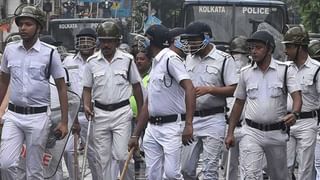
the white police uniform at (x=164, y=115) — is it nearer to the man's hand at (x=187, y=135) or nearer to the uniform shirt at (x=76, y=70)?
the man's hand at (x=187, y=135)

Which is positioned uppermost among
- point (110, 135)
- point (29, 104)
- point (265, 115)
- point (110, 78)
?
point (110, 78)

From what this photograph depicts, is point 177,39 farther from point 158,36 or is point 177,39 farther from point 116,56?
point 116,56

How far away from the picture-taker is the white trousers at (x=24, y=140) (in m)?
9.28

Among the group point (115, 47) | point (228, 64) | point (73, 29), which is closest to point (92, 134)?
point (115, 47)

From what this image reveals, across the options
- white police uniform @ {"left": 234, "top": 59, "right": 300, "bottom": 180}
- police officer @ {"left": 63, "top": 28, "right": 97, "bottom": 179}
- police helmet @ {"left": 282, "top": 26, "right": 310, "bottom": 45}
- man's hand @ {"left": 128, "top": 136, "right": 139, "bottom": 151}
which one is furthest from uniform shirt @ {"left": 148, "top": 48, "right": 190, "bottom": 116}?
police officer @ {"left": 63, "top": 28, "right": 97, "bottom": 179}

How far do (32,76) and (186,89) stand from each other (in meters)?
1.63

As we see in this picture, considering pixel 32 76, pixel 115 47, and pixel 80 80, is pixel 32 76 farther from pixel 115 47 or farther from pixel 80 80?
pixel 80 80

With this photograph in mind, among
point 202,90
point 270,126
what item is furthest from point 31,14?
point 270,126

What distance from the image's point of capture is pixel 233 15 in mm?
22531

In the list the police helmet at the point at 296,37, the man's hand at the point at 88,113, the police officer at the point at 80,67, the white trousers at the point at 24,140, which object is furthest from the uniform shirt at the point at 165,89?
the police officer at the point at 80,67

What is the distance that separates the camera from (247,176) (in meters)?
9.66

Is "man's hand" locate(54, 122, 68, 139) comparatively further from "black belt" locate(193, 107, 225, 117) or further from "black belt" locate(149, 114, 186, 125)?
"black belt" locate(193, 107, 225, 117)

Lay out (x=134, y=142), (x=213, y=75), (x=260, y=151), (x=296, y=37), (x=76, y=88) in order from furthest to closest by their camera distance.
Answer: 1. (x=76, y=88)
2. (x=296, y=37)
3. (x=213, y=75)
4. (x=134, y=142)
5. (x=260, y=151)

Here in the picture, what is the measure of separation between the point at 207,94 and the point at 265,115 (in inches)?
35.7
